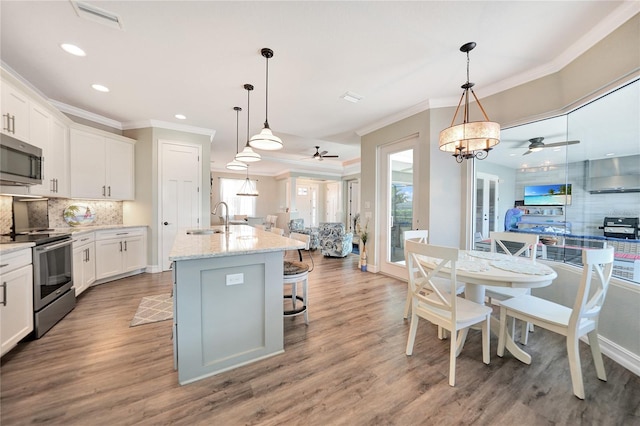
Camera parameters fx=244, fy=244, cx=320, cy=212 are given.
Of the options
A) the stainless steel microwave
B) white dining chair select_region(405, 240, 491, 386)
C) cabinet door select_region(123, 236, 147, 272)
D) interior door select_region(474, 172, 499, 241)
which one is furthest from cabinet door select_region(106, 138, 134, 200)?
interior door select_region(474, 172, 499, 241)

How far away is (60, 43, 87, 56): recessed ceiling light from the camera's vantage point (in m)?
2.39

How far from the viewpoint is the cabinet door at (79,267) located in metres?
3.11

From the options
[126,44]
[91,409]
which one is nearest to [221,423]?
[91,409]

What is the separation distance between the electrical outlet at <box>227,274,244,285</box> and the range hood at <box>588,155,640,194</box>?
11.2ft

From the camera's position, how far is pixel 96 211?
13.8 feet

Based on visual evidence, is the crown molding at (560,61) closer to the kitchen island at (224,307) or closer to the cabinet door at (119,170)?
the kitchen island at (224,307)

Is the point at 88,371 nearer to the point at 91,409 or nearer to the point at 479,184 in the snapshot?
the point at 91,409

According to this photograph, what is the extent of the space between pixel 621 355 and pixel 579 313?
0.94 meters

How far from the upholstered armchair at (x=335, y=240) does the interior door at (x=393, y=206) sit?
4.88ft

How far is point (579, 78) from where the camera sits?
7.92 ft

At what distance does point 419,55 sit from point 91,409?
3887mm

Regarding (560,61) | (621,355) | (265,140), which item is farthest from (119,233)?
(560,61)

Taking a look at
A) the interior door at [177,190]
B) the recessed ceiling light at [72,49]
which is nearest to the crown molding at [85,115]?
the interior door at [177,190]

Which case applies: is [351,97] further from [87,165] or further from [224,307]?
[87,165]
